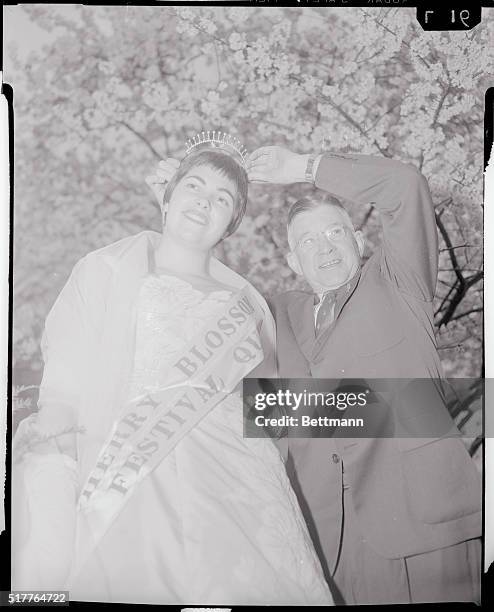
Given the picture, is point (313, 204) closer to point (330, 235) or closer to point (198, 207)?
point (330, 235)

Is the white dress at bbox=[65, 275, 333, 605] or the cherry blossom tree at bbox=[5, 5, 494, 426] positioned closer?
the white dress at bbox=[65, 275, 333, 605]

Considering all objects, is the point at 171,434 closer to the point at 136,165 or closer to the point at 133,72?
the point at 136,165

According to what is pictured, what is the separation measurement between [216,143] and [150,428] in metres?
0.71

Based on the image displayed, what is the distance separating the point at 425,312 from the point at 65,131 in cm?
99

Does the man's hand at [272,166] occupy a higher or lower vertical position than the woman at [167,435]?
higher

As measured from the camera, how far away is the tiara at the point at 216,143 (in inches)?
65.2

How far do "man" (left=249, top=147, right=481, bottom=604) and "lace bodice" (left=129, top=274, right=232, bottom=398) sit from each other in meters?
0.20

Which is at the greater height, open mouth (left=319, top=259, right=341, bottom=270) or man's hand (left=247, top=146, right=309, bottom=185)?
man's hand (left=247, top=146, right=309, bottom=185)

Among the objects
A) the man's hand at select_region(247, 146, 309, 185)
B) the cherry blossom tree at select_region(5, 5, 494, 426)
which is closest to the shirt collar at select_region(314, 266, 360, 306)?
the cherry blossom tree at select_region(5, 5, 494, 426)

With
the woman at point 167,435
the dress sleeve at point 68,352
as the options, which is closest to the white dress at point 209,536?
the woman at point 167,435

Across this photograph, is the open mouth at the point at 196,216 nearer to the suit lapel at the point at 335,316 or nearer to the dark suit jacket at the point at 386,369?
the dark suit jacket at the point at 386,369

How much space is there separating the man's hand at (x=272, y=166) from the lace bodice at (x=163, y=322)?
0.31 meters

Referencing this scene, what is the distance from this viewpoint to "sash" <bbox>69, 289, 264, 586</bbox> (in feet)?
5.16

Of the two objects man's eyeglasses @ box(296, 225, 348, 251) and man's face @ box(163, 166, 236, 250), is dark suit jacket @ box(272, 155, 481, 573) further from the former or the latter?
man's face @ box(163, 166, 236, 250)
